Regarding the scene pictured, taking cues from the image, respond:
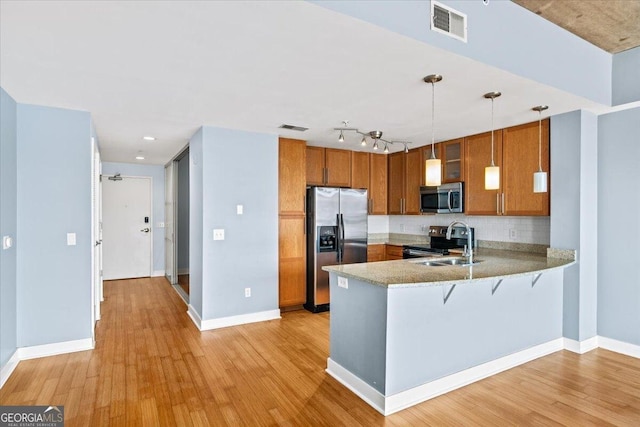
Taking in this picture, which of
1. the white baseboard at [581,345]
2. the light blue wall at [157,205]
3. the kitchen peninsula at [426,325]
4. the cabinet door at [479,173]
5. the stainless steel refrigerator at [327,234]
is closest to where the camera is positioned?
the kitchen peninsula at [426,325]

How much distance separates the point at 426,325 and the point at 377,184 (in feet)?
11.7

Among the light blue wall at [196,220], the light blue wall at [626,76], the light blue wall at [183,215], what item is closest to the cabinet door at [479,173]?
the light blue wall at [626,76]

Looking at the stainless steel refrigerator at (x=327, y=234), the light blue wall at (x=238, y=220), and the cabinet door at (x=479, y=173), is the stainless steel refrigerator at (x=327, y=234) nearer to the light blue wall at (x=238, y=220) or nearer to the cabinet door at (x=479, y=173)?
the light blue wall at (x=238, y=220)

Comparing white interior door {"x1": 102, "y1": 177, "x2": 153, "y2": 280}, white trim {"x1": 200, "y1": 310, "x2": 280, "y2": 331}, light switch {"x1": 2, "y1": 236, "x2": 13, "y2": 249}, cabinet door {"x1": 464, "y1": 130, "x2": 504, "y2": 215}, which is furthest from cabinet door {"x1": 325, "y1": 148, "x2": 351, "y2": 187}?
white interior door {"x1": 102, "y1": 177, "x2": 153, "y2": 280}

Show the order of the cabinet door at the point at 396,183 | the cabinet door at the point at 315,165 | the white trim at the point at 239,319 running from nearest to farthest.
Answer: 1. the white trim at the point at 239,319
2. the cabinet door at the point at 315,165
3. the cabinet door at the point at 396,183

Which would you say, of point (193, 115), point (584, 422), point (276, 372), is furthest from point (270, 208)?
point (584, 422)

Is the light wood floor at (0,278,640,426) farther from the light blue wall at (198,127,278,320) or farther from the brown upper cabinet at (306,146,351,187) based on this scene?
the brown upper cabinet at (306,146,351,187)

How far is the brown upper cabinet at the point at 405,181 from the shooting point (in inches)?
215

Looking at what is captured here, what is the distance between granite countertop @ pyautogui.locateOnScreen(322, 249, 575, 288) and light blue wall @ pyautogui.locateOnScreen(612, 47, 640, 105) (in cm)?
153

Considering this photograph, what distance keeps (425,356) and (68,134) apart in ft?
12.4

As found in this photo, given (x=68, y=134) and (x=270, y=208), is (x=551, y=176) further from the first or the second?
(x=68, y=134)

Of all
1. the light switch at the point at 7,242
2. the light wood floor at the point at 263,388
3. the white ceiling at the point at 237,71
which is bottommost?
the light wood floor at the point at 263,388

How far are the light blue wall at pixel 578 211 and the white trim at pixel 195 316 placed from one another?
394 centimetres

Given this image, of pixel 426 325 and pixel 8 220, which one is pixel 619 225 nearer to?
pixel 426 325
